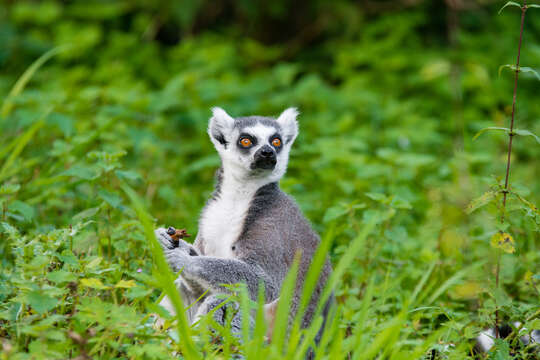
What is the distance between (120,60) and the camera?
8.66 meters

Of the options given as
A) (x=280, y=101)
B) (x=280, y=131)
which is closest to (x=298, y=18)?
(x=280, y=101)

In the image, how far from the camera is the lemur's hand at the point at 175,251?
3.26 m

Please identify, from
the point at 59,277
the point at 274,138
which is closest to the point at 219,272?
the point at 59,277

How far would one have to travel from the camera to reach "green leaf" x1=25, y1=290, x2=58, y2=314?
2.48m

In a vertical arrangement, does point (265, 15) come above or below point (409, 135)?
above

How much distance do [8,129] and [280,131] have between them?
322 centimetres

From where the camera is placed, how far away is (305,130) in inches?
289

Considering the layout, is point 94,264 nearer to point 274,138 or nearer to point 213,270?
point 213,270

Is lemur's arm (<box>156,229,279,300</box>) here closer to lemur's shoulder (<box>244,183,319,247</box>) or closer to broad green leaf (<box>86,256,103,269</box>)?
lemur's shoulder (<box>244,183,319,247</box>)

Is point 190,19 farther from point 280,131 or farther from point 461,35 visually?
point 280,131

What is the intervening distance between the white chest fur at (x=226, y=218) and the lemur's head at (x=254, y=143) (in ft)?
0.32

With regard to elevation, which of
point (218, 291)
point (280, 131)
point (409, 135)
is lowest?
point (409, 135)

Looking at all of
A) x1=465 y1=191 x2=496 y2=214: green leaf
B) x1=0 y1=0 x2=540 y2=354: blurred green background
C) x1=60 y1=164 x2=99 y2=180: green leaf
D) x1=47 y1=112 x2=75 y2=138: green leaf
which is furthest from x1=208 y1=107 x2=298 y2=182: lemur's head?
x1=47 y1=112 x2=75 y2=138: green leaf

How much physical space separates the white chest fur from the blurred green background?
16.1 inches
